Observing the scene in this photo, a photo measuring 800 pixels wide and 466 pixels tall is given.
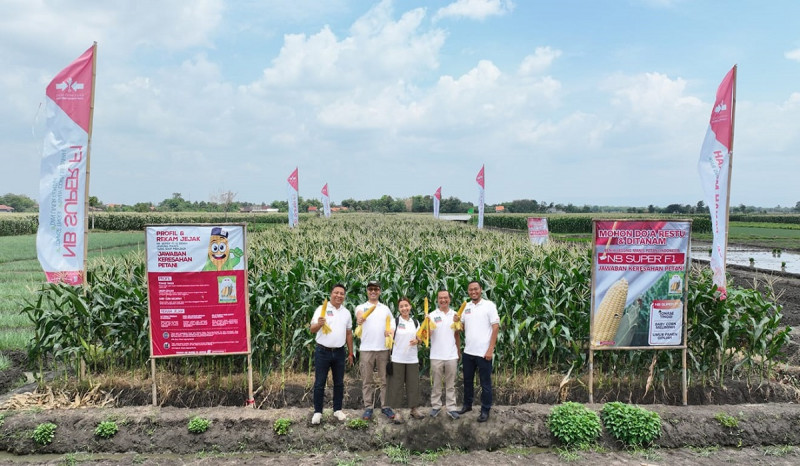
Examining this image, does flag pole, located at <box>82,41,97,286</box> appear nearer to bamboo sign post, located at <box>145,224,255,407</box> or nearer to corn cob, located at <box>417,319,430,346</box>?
bamboo sign post, located at <box>145,224,255,407</box>

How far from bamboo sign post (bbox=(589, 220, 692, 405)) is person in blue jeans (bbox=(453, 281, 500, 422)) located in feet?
5.35

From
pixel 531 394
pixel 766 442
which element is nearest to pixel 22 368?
pixel 531 394

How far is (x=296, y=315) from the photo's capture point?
6.94 m

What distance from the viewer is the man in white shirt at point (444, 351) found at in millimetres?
5387

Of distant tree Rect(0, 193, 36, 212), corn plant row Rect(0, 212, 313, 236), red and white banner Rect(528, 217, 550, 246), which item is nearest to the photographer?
red and white banner Rect(528, 217, 550, 246)

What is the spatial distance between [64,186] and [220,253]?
304cm

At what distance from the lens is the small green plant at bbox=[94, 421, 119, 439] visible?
5.35 m

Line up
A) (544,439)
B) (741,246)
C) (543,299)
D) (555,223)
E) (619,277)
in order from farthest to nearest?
(555,223) < (741,246) < (543,299) < (619,277) < (544,439)

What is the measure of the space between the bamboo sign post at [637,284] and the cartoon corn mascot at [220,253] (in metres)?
4.58

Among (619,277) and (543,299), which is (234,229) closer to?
(543,299)

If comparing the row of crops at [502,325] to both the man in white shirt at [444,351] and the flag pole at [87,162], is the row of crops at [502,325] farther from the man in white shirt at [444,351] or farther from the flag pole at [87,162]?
the man in white shirt at [444,351]

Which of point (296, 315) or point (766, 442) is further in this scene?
point (296, 315)

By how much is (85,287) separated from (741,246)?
3920 centimetres

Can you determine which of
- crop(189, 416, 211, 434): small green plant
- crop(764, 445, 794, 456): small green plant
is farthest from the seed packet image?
crop(764, 445, 794, 456): small green plant
